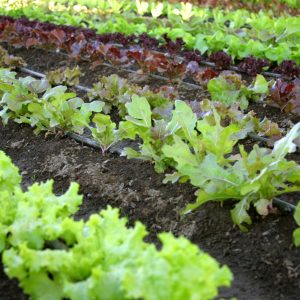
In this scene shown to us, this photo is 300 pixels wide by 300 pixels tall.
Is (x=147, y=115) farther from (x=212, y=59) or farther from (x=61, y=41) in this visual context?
(x=61, y=41)

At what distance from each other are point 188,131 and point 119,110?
140 cm

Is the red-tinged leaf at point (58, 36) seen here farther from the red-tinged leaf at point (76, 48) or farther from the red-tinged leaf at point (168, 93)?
the red-tinged leaf at point (168, 93)

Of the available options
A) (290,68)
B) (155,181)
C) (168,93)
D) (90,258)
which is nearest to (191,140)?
(155,181)

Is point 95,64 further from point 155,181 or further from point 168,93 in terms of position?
point 155,181

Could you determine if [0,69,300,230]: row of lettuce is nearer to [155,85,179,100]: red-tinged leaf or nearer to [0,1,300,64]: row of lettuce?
[155,85,179,100]: red-tinged leaf

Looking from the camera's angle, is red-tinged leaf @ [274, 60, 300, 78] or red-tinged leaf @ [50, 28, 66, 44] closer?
red-tinged leaf @ [274, 60, 300, 78]

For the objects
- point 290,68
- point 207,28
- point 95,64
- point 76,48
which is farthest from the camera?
point 207,28

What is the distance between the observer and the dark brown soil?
230cm

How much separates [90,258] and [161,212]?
111 centimetres

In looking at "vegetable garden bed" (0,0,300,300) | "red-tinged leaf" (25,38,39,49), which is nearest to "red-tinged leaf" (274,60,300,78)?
"vegetable garden bed" (0,0,300,300)

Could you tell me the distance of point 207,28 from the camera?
22.9 feet

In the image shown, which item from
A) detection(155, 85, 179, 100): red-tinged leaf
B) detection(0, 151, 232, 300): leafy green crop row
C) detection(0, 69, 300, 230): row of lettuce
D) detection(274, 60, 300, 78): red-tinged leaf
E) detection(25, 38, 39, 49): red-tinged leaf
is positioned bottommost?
detection(25, 38, 39, 49): red-tinged leaf

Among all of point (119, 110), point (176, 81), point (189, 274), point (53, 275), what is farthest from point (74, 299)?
point (176, 81)

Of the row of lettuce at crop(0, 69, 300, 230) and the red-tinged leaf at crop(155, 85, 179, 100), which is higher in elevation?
the row of lettuce at crop(0, 69, 300, 230)
